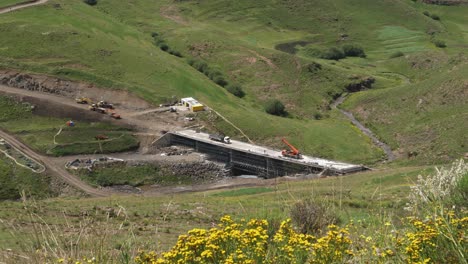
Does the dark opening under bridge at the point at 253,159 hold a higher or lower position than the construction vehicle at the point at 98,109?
lower

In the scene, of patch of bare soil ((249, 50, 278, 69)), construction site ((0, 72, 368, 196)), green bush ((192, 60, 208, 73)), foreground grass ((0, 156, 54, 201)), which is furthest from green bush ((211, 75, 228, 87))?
foreground grass ((0, 156, 54, 201))

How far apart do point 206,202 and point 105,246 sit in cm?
2784

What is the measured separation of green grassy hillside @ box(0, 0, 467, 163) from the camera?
240 feet

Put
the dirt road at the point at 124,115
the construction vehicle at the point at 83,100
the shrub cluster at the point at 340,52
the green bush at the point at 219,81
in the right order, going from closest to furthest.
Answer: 1. the dirt road at the point at 124,115
2. the construction vehicle at the point at 83,100
3. the green bush at the point at 219,81
4. the shrub cluster at the point at 340,52

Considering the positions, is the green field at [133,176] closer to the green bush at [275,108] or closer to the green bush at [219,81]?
the green bush at [275,108]

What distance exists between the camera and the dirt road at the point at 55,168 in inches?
2114

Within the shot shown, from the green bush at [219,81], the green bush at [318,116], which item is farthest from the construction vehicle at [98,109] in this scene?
the green bush at [318,116]

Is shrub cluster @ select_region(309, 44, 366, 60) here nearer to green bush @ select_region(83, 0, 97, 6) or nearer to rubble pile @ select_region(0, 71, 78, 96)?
A: green bush @ select_region(83, 0, 97, 6)

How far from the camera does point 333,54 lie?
115 m

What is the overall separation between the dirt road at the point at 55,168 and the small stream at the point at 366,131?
1309 inches

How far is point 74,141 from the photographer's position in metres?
61.2

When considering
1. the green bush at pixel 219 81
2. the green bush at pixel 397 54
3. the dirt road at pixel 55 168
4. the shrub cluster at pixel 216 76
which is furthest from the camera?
the green bush at pixel 397 54

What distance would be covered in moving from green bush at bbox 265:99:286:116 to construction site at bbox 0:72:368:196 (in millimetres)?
12290

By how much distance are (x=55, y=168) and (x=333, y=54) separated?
236ft
